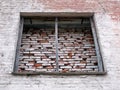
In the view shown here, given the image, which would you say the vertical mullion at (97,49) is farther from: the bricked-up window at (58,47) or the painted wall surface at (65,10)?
the painted wall surface at (65,10)

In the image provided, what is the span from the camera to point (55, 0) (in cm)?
705

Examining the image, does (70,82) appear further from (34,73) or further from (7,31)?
(7,31)

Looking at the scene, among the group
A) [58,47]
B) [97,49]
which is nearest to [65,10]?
[58,47]

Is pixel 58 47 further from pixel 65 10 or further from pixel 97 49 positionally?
pixel 65 10

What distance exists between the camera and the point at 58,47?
242 inches

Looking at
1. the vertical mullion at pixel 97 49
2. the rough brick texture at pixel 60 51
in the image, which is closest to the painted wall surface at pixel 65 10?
the vertical mullion at pixel 97 49

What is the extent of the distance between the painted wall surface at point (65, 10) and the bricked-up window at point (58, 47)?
134 mm

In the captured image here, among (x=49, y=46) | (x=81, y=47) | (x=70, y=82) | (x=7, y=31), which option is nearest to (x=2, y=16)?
(x=7, y=31)

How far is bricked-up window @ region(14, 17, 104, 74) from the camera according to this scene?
5727 mm

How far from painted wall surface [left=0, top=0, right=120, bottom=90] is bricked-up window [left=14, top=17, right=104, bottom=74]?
5.3 inches

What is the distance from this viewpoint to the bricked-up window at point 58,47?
18.8 ft

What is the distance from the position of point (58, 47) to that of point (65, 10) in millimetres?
1023

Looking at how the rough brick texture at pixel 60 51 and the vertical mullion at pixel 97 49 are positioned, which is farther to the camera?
the rough brick texture at pixel 60 51

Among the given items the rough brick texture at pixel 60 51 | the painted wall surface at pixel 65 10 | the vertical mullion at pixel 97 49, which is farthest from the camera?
the rough brick texture at pixel 60 51
